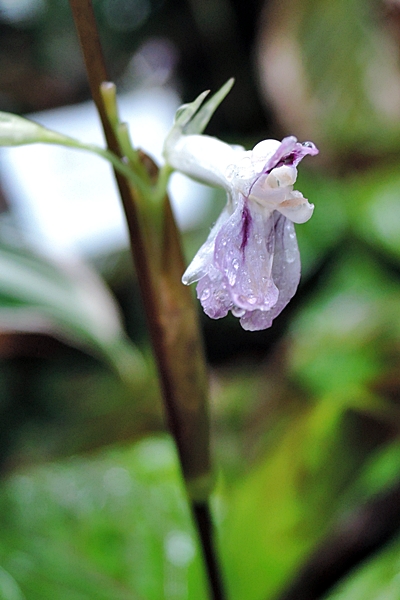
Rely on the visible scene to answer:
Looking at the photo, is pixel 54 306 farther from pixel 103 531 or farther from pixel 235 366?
pixel 235 366

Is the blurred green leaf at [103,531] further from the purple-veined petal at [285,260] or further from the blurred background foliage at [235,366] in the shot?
the purple-veined petal at [285,260]

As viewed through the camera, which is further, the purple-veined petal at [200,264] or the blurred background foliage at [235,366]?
the blurred background foliage at [235,366]

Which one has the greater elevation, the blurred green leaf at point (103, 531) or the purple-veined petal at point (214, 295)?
the purple-veined petal at point (214, 295)

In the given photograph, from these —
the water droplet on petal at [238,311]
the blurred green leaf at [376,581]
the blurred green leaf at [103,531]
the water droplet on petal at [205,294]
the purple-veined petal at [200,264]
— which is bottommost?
the blurred green leaf at [103,531]

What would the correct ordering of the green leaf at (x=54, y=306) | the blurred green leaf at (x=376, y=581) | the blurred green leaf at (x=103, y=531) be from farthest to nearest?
1. the green leaf at (x=54, y=306)
2. the blurred green leaf at (x=103, y=531)
3. the blurred green leaf at (x=376, y=581)

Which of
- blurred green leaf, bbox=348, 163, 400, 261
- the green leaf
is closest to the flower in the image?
the green leaf

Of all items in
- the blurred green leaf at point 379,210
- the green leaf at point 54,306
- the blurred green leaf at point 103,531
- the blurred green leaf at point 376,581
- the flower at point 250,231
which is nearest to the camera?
the flower at point 250,231

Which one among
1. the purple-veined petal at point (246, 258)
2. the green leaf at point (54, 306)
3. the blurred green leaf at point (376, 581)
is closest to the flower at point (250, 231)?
the purple-veined petal at point (246, 258)

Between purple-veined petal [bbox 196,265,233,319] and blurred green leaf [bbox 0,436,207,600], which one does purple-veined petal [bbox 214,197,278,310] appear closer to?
purple-veined petal [bbox 196,265,233,319]
